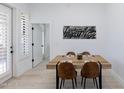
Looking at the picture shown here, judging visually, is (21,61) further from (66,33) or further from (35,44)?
(66,33)

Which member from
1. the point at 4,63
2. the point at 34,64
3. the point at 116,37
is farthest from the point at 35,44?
the point at 116,37

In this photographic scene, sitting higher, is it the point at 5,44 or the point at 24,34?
the point at 24,34

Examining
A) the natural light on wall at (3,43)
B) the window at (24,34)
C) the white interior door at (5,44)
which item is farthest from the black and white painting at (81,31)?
the natural light on wall at (3,43)

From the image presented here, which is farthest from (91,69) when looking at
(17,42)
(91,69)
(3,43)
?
(17,42)

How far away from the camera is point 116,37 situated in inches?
209

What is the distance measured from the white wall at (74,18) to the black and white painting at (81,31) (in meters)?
0.13

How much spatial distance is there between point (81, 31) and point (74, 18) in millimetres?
595

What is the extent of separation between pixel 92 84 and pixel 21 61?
2671 millimetres

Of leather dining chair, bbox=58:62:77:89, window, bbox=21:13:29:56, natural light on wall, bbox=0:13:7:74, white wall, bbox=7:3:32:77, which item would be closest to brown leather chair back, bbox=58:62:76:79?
leather dining chair, bbox=58:62:77:89

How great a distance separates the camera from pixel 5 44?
504 centimetres

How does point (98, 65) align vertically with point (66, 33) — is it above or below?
below

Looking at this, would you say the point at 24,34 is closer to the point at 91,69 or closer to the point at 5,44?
the point at 5,44

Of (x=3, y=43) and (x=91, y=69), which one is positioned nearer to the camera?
(x=91, y=69)

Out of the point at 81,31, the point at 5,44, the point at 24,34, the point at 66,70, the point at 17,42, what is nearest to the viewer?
the point at 66,70
